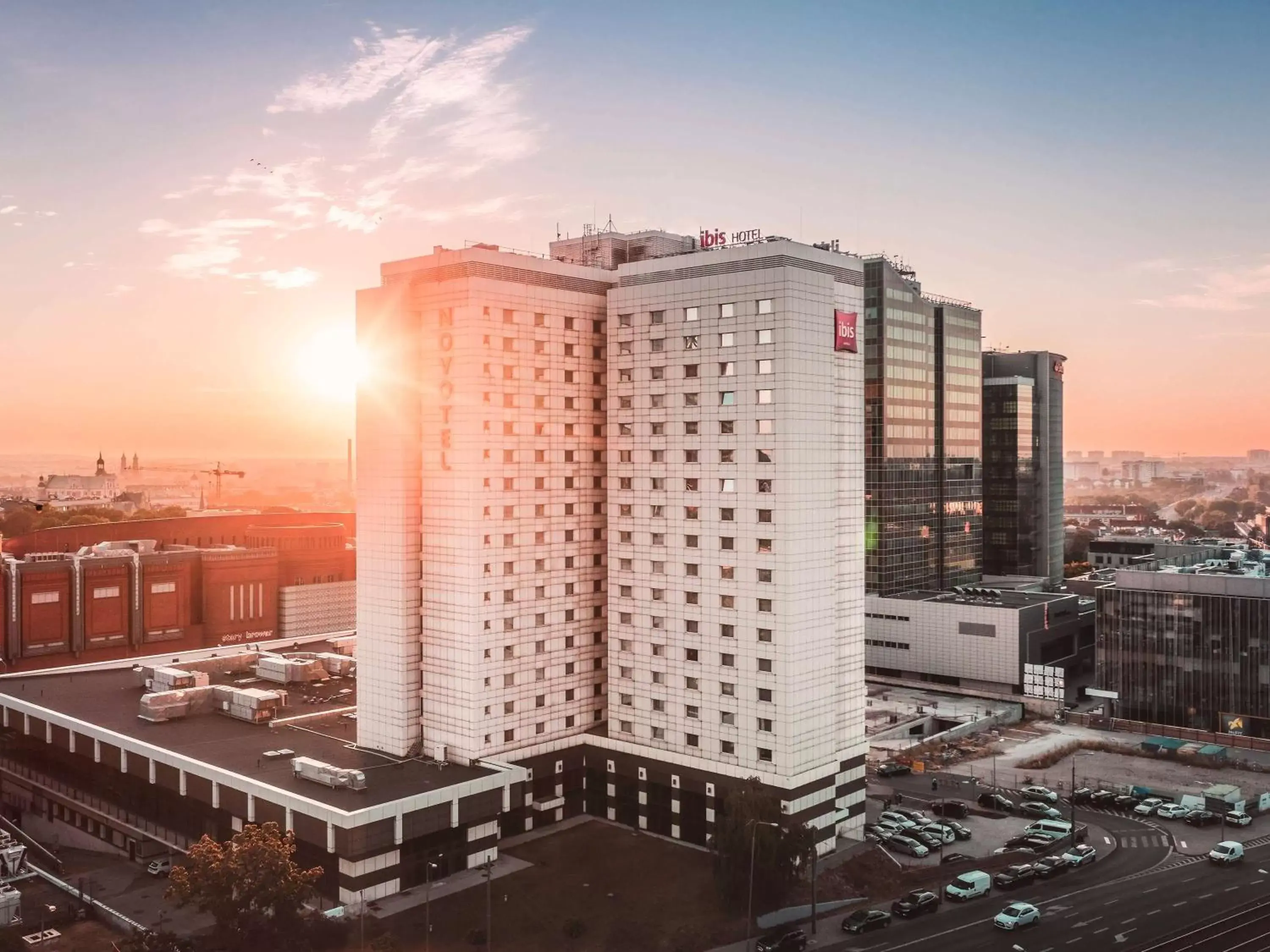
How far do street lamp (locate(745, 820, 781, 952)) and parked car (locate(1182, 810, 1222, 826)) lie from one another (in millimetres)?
48112

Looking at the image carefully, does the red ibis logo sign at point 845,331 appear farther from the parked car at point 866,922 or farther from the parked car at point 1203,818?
the parked car at point 1203,818

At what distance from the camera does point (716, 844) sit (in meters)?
72.6

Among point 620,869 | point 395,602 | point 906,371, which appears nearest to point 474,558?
point 395,602

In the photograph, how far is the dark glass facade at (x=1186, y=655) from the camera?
384 ft

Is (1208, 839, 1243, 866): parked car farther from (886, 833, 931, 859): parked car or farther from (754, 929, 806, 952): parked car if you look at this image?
(754, 929, 806, 952): parked car

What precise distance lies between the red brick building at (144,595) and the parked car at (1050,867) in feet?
468

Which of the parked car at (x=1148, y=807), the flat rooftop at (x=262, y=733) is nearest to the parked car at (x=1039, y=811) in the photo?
the parked car at (x=1148, y=807)

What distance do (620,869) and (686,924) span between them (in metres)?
11.1

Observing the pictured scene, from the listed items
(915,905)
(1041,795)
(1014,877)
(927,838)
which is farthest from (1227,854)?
(915,905)

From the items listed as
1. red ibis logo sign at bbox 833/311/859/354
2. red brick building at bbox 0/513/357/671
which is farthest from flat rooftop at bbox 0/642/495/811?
red ibis logo sign at bbox 833/311/859/354

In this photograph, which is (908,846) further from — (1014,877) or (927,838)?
(1014,877)

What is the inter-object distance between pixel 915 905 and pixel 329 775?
148ft

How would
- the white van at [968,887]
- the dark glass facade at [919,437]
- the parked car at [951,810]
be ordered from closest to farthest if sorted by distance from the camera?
the white van at [968,887] < the parked car at [951,810] < the dark glass facade at [919,437]

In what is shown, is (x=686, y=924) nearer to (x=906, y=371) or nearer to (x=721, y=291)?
(x=721, y=291)
